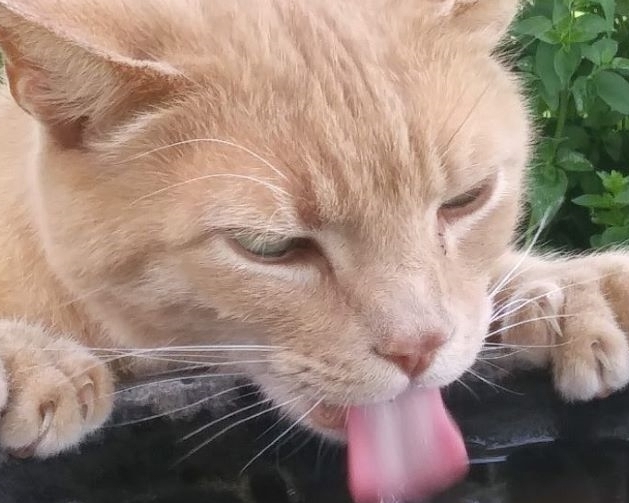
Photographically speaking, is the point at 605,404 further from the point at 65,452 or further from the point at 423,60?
the point at 65,452

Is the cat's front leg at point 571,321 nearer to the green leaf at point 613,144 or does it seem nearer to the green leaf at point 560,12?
the green leaf at point 560,12

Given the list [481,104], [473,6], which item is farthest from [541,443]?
[473,6]

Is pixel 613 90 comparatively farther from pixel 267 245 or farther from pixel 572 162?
pixel 267 245

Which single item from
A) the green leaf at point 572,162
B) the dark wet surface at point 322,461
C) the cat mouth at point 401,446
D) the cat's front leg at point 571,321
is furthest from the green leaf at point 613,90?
the cat mouth at point 401,446

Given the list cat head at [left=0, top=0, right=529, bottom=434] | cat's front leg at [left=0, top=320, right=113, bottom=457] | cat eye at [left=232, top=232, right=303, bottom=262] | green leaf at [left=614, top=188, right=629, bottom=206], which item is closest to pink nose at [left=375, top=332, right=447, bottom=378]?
cat head at [left=0, top=0, right=529, bottom=434]

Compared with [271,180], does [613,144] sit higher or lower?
higher

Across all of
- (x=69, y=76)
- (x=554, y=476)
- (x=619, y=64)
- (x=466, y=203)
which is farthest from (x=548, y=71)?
(x=69, y=76)
